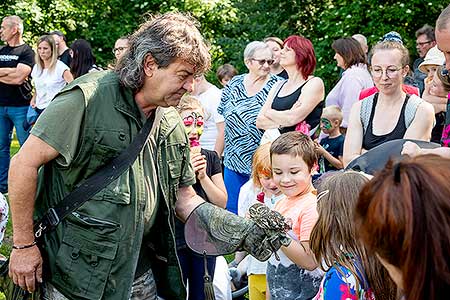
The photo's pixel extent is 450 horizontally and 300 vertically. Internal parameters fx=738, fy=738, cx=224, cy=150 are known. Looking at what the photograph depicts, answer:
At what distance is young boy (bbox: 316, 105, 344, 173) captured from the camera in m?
6.58

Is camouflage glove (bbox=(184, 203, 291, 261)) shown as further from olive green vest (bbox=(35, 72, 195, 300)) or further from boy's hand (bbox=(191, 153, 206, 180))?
→ boy's hand (bbox=(191, 153, 206, 180))

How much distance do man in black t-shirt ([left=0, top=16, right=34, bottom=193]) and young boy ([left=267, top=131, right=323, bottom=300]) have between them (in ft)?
→ 19.7

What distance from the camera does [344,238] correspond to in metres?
2.63

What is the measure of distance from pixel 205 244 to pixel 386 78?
1.84 meters

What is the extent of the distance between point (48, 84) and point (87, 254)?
6.41 meters

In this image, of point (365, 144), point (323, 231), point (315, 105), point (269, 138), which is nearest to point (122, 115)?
point (323, 231)

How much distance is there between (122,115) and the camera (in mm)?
3070

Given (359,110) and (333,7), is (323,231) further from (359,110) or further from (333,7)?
(333,7)

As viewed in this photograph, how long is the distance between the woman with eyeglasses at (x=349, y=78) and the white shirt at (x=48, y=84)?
3486 mm

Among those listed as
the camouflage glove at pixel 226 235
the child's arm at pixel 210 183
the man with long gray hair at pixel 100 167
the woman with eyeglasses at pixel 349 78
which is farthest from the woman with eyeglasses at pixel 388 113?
the woman with eyeglasses at pixel 349 78

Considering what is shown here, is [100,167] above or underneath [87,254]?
above

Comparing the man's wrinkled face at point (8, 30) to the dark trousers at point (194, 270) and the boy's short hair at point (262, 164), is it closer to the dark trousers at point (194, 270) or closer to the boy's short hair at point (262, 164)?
the boy's short hair at point (262, 164)

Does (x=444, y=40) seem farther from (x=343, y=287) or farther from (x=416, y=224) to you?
(x=416, y=224)

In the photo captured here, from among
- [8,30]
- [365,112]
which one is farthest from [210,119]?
[8,30]
